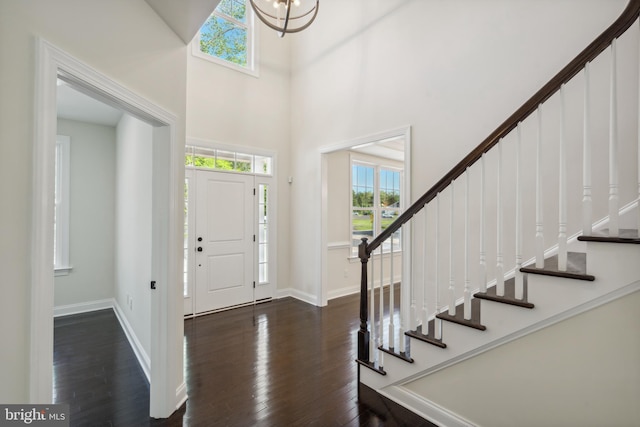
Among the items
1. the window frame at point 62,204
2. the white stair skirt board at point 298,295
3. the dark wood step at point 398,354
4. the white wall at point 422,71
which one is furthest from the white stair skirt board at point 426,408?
the window frame at point 62,204

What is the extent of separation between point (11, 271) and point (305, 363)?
2339 mm

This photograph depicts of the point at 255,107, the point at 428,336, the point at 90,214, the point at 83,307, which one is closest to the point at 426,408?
the point at 428,336

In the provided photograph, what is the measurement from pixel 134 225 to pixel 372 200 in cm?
404

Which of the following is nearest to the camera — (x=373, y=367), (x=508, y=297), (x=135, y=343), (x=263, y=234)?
(x=508, y=297)

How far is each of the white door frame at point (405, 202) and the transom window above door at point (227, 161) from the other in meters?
0.98

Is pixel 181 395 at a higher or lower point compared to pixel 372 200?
lower

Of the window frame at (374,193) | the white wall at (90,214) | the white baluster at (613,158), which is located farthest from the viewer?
the window frame at (374,193)

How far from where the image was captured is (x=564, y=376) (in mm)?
1521

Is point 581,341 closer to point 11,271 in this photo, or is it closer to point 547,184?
point 547,184

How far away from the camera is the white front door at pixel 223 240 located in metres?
4.16

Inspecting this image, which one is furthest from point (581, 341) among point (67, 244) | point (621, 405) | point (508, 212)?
point (67, 244)

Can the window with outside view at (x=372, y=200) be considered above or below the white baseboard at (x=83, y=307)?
above

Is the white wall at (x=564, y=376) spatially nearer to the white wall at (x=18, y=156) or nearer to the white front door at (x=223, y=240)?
the white wall at (x=18, y=156)

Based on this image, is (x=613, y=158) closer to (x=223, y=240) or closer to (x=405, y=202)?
(x=405, y=202)
